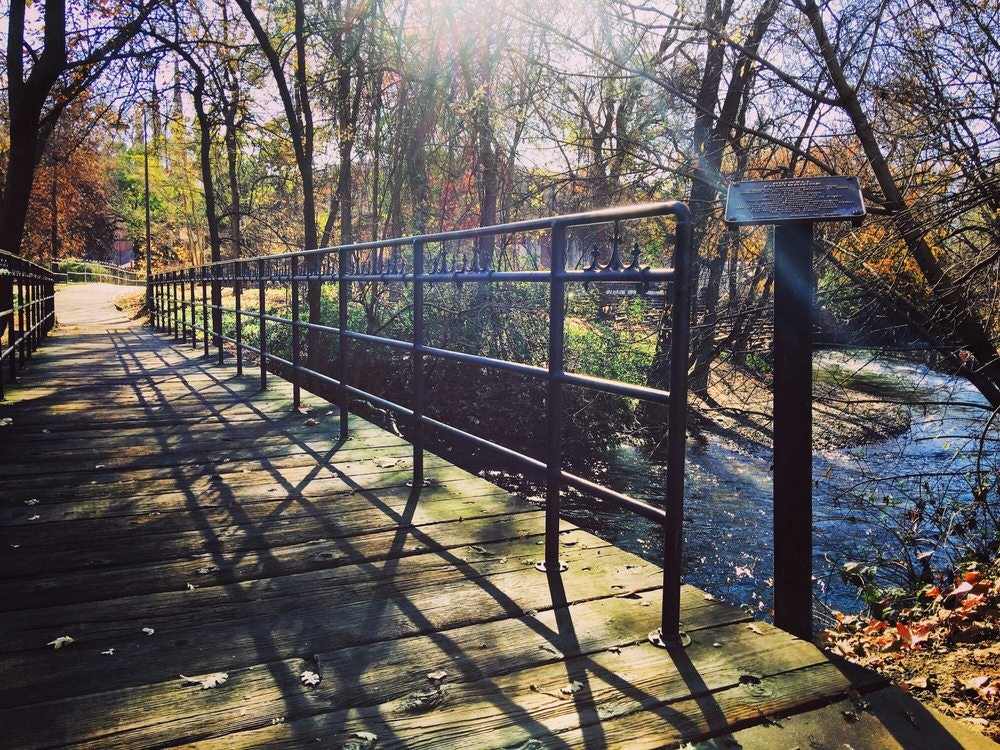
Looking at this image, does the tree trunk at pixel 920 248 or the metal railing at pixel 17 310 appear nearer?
the tree trunk at pixel 920 248

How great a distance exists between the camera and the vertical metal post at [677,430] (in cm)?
216

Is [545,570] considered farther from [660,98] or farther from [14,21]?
[14,21]

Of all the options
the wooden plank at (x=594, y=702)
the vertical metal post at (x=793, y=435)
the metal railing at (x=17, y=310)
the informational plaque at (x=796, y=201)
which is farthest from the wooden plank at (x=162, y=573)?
the metal railing at (x=17, y=310)

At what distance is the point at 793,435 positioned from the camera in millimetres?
2383

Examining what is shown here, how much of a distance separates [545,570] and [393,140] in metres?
11.4

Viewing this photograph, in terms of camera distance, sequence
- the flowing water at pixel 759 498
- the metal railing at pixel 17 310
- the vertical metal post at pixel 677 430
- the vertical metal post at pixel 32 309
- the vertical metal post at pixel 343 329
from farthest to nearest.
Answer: the vertical metal post at pixel 32 309
the metal railing at pixel 17 310
the flowing water at pixel 759 498
the vertical metal post at pixel 343 329
the vertical metal post at pixel 677 430

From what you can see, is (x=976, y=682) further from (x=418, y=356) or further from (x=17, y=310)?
(x=17, y=310)

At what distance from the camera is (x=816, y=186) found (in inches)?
87.8

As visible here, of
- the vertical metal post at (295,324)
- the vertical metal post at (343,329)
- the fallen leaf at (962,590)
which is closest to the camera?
the fallen leaf at (962,590)

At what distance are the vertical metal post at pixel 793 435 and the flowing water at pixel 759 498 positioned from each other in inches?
104

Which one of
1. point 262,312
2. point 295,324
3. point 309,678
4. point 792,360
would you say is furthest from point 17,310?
point 792,360

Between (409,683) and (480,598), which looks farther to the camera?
(480,598)

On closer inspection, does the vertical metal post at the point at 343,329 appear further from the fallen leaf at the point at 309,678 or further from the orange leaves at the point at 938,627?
the orange leaves at the point at 938,627

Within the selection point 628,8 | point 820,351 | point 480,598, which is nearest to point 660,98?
point 628,8
